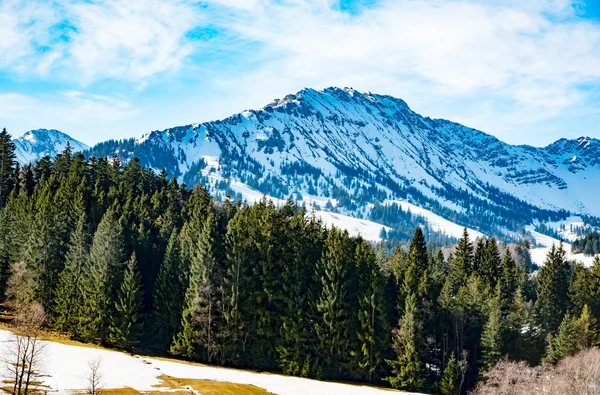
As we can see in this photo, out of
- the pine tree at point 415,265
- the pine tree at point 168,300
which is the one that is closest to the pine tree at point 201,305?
the pine tree at point 168,300

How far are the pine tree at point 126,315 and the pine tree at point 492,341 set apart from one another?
61252 millimetres

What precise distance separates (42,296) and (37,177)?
52243mm

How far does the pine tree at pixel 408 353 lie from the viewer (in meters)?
87.4

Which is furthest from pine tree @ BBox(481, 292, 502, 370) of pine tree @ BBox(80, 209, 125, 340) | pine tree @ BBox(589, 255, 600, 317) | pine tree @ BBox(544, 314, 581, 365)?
pine tree @ BBox(80, 209, 125, 340)

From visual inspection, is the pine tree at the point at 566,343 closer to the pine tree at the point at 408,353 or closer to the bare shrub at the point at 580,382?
the bare shrub at the point at 580,382

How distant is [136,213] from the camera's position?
11769 centimetres

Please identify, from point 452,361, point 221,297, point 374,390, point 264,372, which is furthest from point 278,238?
point 452,361

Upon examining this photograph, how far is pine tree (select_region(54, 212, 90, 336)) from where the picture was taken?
91062 millimetres

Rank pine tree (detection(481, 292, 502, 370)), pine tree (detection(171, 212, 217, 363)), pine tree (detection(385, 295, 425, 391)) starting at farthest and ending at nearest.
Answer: pine tree (detection(481, 292, 502, 370)), pine tree (detection(171, 212, 217, 363)), pine tree (detection(385, 295, 425, 391))

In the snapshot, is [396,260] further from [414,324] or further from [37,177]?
[37,177]

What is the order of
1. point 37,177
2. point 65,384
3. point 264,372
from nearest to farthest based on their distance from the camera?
point 65,384
point 264,372
point 37,177

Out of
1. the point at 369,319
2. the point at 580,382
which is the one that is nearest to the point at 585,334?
the point at 580,382

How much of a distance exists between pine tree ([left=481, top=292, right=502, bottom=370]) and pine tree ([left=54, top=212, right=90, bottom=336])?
71.9 m

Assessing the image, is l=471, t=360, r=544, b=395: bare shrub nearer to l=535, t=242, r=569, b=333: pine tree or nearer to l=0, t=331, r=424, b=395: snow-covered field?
l=0, t=331, r=424, b=395: snow-covered field
